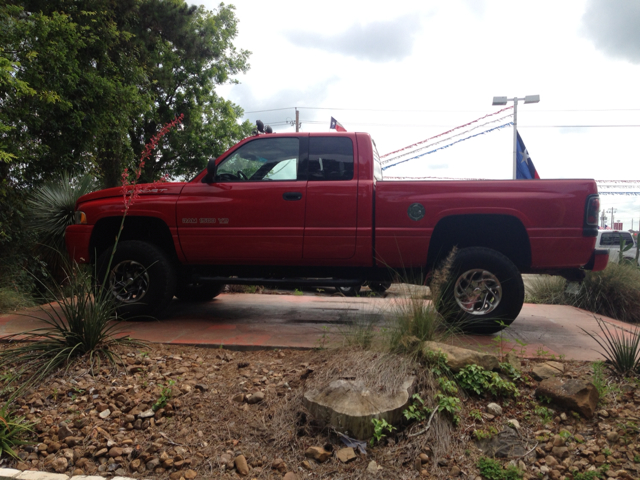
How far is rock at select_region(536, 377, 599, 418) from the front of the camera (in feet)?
9.37

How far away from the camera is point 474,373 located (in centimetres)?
312

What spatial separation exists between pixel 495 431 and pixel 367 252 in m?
2.37

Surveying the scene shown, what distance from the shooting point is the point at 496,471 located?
8.17 ft

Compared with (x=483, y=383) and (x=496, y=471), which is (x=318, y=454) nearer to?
(x=496, y=471)

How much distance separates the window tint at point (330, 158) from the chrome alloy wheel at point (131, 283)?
2.17 meters

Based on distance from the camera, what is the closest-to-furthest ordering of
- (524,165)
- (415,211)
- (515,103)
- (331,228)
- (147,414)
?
(147,414) → (415,211) → (331,228) → (524,165) → (515,103)

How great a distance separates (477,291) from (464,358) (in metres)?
1.48

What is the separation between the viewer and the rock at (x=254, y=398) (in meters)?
3.08

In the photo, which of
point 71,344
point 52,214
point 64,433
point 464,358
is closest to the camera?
point 64,433

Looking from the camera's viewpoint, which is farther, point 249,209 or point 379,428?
point 249,209

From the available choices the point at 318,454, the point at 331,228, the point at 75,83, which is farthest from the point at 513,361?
the point at 75,83

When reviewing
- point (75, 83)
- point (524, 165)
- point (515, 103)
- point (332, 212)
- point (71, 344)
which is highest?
point (515, 103)

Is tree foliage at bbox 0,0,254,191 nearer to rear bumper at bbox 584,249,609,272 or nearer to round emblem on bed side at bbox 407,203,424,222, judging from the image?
round emblem on bed side at bbox 407,203,424,222

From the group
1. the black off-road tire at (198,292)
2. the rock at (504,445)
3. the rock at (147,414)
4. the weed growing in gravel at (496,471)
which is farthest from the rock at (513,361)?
the black off-road tire at (198,292)
